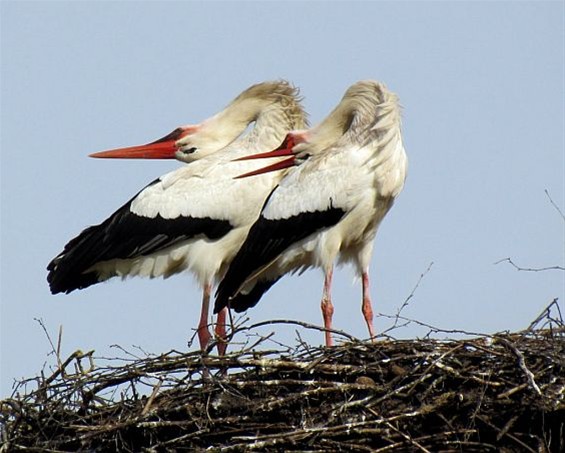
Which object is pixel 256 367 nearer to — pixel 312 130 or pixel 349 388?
pixel 349 388

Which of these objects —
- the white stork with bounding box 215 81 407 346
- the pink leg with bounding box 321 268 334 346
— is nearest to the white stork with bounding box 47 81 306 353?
the white stork with bounding box 215 81 407 346

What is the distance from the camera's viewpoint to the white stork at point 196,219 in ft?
39.9

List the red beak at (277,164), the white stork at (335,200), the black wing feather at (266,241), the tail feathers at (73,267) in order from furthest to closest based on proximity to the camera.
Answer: the tail feathers at (73,267)
the red beak at (277,164)
the black wing feather at (266,241)
the white stork at (335,200)

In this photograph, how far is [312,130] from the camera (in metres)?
12.1

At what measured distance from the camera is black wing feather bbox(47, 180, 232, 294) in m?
12.2

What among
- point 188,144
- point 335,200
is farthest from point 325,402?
point 188,144

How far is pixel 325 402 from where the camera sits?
384 inches

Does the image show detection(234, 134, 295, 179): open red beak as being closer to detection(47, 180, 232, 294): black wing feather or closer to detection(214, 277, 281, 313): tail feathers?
detection(47, 180, 232, 294): black wing feather

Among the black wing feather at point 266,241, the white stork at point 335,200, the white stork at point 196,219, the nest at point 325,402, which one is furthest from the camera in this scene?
the white stork at point 196,219

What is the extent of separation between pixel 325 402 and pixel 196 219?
2773 millimetres

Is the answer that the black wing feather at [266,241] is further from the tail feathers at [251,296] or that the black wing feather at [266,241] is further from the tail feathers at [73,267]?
the tail feathers at [73,267]

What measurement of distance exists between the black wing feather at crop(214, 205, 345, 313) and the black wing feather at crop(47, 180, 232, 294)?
0.48 m

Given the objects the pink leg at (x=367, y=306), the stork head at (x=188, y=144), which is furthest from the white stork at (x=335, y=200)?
the stork head at (x=188, y=144)

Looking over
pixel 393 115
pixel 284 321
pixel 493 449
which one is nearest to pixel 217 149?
pixel 393 115
